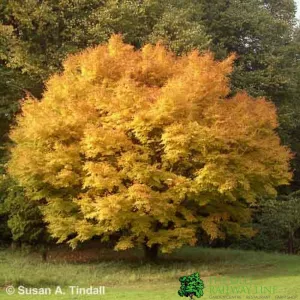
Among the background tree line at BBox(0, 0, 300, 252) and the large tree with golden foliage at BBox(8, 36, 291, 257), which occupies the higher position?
the background tree line at BBox(0, 0, 300, 252)

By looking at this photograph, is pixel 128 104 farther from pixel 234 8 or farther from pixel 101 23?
pixel 234 8

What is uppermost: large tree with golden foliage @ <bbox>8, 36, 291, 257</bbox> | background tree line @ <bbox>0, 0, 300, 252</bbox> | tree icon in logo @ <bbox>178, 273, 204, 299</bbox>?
background tree line @ <bbox>0, 0, 300, 252</bbox>

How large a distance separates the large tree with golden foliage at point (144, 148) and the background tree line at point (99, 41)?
4.16 meters

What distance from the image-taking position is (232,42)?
30.5m

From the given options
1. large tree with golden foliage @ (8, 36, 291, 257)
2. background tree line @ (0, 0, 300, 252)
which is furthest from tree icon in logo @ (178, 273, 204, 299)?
background tree line @ (0, 0, 300, 252)

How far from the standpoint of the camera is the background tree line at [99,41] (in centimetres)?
2353

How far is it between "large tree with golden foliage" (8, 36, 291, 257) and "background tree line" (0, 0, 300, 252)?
416cm

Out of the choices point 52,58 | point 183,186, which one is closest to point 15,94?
point 52,58

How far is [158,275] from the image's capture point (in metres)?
15.8

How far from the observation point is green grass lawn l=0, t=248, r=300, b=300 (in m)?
12.1

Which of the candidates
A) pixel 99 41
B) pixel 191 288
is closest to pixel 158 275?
pixel 191 288

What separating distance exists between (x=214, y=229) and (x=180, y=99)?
4668 millimetres

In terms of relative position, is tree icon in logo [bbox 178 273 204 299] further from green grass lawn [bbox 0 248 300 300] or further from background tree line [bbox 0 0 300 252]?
background tree line [bbox 0 0 300 252]

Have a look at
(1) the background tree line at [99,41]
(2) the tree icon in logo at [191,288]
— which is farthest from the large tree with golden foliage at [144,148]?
(1) the background tree line at [99,41]
